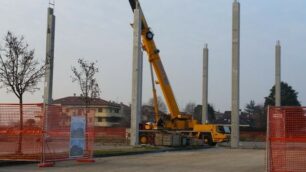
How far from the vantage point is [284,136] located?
16.1 metres

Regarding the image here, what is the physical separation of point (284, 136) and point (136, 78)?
24.6 metres

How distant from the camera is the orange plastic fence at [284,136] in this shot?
16.0 meters

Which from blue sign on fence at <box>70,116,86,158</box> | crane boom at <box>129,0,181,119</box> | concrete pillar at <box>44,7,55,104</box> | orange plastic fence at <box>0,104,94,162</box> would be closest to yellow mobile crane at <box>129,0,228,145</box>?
crane boom at <box>129,0,181,119</box>

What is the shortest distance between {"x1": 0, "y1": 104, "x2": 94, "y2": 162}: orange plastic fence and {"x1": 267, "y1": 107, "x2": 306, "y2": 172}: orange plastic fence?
8046 millimetres

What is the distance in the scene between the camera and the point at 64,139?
67.0 ft

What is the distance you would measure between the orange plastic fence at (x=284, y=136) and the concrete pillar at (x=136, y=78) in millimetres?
23678

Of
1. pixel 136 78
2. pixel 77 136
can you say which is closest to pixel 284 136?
pixel 77 136

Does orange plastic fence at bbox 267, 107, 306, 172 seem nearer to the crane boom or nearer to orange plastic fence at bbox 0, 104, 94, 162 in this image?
orange plastic fence at bbox 0, 104, 94, 162

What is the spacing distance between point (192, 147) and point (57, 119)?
74.4 feet

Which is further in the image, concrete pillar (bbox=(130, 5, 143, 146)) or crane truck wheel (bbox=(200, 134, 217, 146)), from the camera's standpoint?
crane truck wheel (bbox=(200, 134, 217, 146))

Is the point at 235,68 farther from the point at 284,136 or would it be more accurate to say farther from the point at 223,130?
the point at 284,136

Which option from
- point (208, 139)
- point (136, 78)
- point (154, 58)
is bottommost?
point (208, 139)

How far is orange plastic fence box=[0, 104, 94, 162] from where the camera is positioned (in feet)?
64.0

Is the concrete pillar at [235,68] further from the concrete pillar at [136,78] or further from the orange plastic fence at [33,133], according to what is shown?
the orange plastic fence at [33,133]
